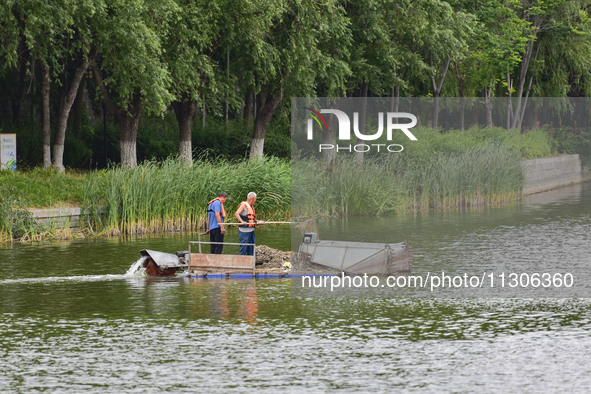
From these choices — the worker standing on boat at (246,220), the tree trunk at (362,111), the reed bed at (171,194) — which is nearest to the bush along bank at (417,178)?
the tree trunk at (362,111)

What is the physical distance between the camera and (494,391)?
1045 cm

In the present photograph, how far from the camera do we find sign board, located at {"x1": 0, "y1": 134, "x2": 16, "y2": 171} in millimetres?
28875

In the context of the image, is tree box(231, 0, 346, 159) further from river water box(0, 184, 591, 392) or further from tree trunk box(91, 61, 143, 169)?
river water box(0, 184, 591, 392)

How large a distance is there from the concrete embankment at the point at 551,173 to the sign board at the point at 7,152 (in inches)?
Answer: 750

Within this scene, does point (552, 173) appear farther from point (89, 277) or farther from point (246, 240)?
point (89, 277)

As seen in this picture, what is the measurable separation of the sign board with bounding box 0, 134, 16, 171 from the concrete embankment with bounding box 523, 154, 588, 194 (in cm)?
1906

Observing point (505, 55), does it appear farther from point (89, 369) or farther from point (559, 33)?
point (89, 369)

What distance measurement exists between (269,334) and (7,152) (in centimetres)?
1757

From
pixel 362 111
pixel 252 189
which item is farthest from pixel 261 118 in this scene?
pixel 252 189

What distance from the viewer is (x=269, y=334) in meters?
13.5

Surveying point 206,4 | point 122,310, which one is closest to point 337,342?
point 122,310

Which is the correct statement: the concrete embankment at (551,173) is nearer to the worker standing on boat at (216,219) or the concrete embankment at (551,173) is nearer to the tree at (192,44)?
the tree at (192,44)

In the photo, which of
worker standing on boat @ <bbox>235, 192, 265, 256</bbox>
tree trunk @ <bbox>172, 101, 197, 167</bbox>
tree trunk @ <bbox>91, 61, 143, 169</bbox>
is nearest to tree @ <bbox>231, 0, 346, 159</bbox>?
tree trunk @ <bbox>172, 101, 197, 167</bbox>

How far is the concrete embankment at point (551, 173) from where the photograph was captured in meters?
41.0
